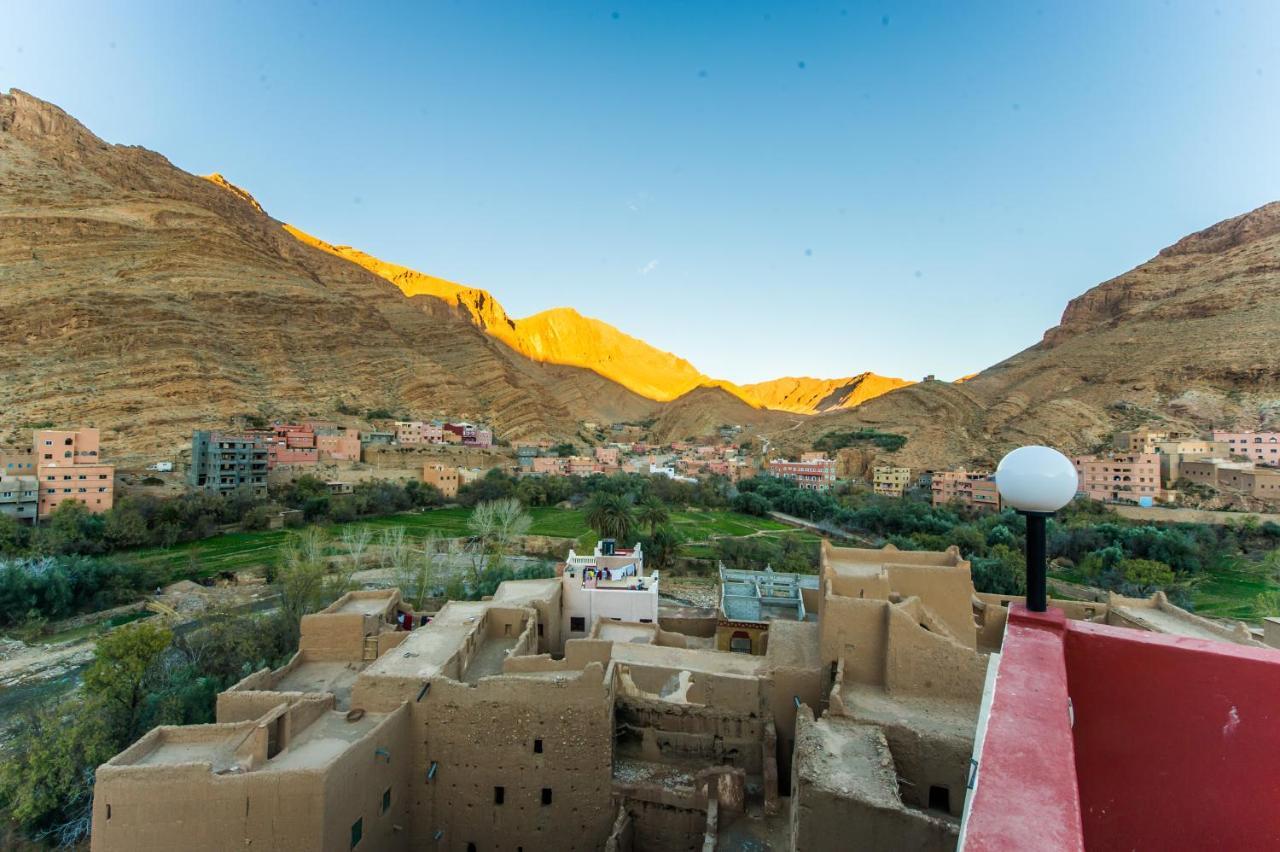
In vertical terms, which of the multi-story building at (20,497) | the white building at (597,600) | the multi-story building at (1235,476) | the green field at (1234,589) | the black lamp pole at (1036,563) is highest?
the black lamp pole at (1036,563)

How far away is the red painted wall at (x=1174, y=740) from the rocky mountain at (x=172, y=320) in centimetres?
5331

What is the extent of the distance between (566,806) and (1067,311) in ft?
343

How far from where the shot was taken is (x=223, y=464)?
40.5 m

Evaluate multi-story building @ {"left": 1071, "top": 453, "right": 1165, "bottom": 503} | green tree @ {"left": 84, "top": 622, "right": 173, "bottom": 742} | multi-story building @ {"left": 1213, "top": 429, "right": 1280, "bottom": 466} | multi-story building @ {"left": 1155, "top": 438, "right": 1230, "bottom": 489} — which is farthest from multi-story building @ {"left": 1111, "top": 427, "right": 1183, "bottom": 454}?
green tree @ {"left": 84, "top": 622, "right": 173, "bottom": 742}

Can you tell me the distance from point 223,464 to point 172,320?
24344 millimetres

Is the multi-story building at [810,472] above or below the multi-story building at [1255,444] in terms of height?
below

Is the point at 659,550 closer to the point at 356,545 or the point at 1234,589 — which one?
the point at 356,545

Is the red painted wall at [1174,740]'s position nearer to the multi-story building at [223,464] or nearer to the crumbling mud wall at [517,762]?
the crumbling mud wall at [517,762]

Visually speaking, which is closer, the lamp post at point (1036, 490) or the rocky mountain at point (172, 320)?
the lamp post at point (1036, 490)

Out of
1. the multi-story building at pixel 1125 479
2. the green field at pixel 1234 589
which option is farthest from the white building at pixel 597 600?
the multi-story building at pixel 1125 479

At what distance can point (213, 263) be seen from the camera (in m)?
66.7

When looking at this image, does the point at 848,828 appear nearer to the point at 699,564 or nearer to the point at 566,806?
the point at 566,806

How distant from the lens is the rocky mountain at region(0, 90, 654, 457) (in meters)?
48.5

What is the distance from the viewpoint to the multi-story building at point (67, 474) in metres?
32.3
